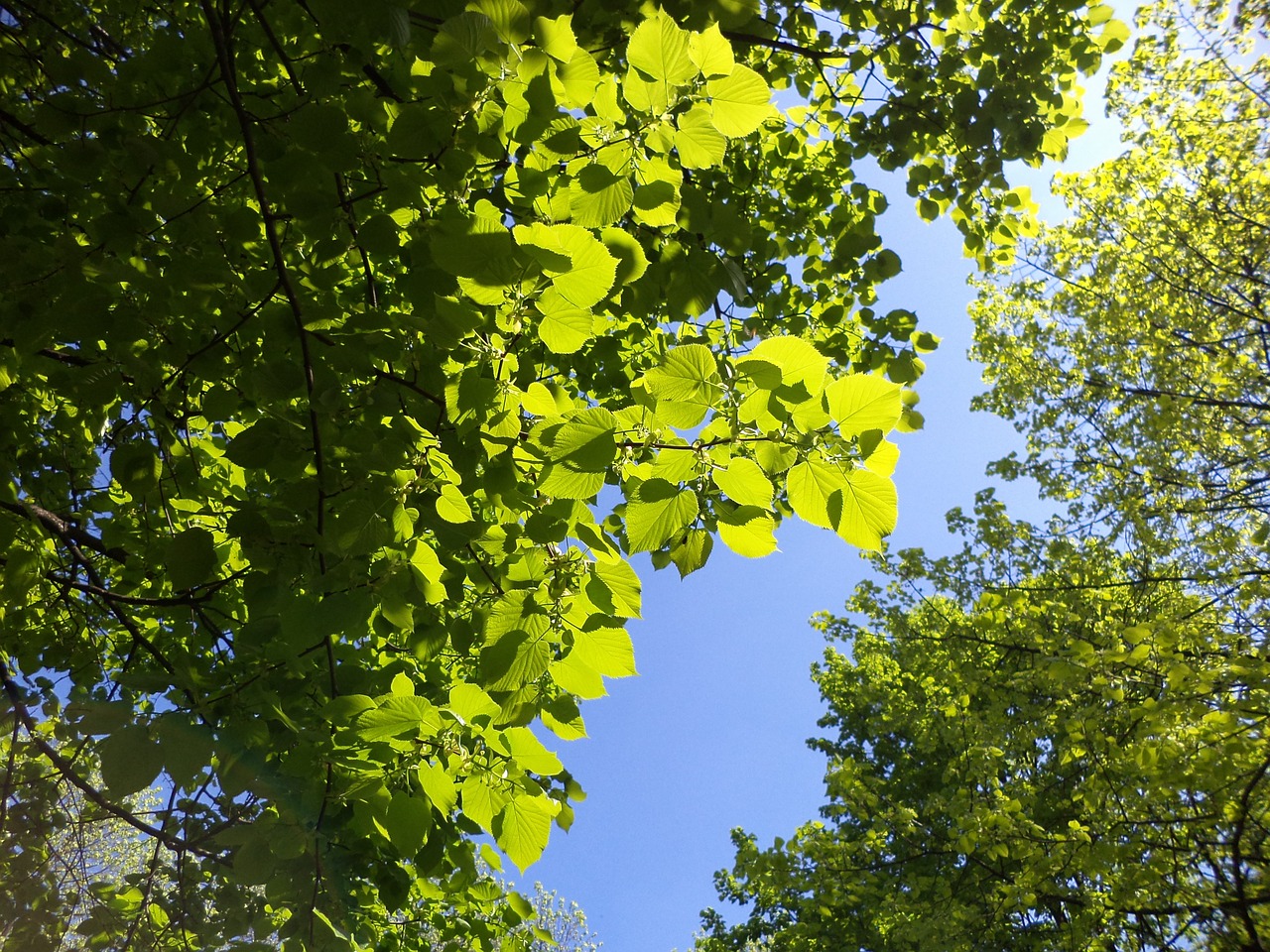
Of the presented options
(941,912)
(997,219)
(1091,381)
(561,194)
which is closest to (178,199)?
(561,194)

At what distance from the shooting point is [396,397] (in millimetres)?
1858

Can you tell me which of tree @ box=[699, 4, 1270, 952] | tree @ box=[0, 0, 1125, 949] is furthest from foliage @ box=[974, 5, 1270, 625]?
tree @ box=[0, 0, 1125, 949]

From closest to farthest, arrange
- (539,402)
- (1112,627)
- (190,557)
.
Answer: (539,402) < (190,557) < (1112,627)

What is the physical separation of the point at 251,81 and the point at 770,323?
293cm

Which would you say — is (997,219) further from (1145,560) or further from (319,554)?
(1145,560)

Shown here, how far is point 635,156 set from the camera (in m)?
1.42

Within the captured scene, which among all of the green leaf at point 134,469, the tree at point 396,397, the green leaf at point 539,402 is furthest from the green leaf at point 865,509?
the green leaf at point 134,469

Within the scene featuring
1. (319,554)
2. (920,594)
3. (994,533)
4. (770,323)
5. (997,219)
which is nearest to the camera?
(319,554)

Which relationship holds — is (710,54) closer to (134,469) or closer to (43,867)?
(134,469)

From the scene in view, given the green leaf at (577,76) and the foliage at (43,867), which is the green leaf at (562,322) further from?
the foliage at (43,867)

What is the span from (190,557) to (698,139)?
1558 mm

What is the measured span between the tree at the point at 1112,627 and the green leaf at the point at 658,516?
508cm

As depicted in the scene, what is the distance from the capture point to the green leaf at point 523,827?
5.30ft

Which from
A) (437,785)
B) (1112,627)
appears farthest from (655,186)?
(1112,627)
